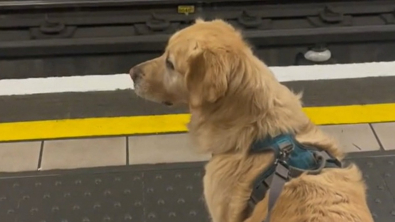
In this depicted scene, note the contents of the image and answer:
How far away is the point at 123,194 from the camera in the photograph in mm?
3205

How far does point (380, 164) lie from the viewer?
3.40m

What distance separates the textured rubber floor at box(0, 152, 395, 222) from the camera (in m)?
3.08

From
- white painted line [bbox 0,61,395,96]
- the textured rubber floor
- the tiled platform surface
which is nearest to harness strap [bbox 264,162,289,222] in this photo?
the textured rubber floor

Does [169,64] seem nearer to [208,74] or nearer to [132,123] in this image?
[208,74]

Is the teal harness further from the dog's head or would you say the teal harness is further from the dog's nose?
the dog's nose

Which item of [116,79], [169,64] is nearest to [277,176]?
[169,64]

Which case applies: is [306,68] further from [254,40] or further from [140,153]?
[140,153]

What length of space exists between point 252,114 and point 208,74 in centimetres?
22

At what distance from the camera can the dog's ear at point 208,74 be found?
2.11 metres

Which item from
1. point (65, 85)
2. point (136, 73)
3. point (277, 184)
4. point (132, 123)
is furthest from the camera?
point (65, 85)

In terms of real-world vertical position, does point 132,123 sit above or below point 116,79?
below

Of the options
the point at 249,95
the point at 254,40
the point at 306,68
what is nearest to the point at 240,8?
the point at 254,40

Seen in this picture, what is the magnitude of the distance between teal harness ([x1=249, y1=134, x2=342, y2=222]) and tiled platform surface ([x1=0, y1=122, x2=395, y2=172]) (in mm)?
1254

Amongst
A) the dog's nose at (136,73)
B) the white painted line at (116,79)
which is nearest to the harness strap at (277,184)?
the dog's nose at (136,73)
